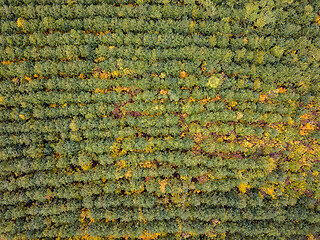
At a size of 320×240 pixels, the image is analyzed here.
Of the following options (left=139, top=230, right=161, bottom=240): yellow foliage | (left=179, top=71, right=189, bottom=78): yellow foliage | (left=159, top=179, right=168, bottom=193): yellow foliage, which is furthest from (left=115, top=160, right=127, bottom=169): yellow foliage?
(left=179, top=71, right=189, bottom=78): yellow foliage

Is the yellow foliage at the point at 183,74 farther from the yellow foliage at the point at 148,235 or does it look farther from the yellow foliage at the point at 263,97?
the yellow foliage at the point at 148,235

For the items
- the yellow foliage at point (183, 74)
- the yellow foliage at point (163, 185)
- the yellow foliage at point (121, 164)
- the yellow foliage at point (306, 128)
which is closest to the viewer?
the yellow foliage at point (163, 185)

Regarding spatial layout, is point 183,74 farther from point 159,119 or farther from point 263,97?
point 263,97

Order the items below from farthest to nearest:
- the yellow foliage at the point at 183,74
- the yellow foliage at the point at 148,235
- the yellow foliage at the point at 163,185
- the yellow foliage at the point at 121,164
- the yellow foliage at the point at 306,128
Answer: the yellow foliage at the point at 306,128 < the yellow foliage at the point at 183,74 < the yellow foliage at the point at 121,164 < the yellow foliage at the point at 163,185 < the yellow foliage at the point at 148,235

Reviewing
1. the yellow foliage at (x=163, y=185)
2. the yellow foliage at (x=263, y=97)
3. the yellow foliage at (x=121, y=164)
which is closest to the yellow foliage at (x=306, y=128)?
the yellow foliage at (x=263, y=97)

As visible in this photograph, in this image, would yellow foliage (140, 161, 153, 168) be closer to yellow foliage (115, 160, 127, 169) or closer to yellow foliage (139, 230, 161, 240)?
yellow foliage (115, 160, 127, 169)

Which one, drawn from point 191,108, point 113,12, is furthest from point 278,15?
point 113,12

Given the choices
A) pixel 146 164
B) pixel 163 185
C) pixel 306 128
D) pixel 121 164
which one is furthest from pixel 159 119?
pixel 306 128

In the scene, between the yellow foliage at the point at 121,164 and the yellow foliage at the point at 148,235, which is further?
the yellow foliage at the point at 121,164

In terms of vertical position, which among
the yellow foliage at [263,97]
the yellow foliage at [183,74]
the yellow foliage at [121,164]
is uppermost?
the yellow foliage at [183,74]

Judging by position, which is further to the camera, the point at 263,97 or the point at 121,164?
the point at 263,97
